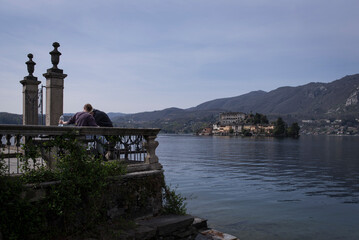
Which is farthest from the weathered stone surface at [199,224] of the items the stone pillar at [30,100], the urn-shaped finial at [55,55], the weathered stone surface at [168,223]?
the stone pillar at [30,100]

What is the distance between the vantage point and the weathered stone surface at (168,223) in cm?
820

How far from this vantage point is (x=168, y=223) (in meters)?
8.40

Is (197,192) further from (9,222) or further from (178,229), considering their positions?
(9,222)

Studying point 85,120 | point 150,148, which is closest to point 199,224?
point 150,148

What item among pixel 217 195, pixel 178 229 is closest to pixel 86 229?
pixel 178 229

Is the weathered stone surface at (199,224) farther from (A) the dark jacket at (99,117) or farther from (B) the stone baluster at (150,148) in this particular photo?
(A) the dark jacket at (99,117)

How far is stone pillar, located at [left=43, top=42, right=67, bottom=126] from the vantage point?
12.3 metres

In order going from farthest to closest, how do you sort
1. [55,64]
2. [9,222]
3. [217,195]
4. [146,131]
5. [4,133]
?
[217,195] → [55,64] → [146,131] → [4,133] → [9,222]

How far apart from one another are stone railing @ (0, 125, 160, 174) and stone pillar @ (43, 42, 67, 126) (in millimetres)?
2188

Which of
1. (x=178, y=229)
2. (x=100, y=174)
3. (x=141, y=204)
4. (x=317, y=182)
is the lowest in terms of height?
(x=317, y=182)

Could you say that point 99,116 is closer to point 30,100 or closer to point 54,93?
point 54,93

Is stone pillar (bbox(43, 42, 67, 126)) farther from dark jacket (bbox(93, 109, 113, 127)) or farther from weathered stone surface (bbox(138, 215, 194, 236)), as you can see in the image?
weathered stone surface (bbox(138, 215, 194, 236))

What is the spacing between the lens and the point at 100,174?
7.47 meters

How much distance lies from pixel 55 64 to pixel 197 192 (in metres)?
12.4
